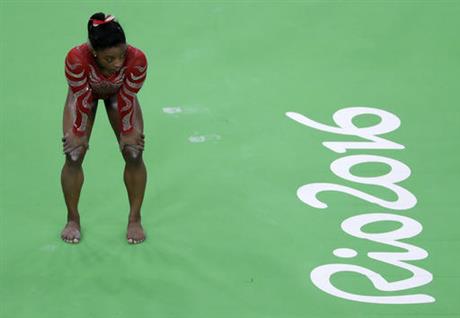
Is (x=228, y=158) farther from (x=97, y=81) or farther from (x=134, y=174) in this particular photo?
(x=97, y=81)

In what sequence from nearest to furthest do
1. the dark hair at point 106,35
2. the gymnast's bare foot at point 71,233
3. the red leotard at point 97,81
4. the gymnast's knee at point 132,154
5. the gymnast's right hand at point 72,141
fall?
the dark hair at point 106,35 → the red leotard at point 97,81 → the gymnast's right hand at point 72,141 → the gymnast's knee at point 132,154 → the gymnast's bare foot at point 71,233

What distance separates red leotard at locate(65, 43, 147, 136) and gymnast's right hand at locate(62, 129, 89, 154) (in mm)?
37

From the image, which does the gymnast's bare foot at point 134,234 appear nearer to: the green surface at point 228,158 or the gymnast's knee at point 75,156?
the green surface at point 228,158

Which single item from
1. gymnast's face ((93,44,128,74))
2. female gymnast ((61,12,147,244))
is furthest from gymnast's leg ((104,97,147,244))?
gymnast's face ((93,44,128,74))

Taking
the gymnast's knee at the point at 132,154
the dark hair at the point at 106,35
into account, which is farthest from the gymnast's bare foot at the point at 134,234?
the dark hair at the point at 106,35

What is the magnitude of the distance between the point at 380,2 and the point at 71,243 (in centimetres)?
426

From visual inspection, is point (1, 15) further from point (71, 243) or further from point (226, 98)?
point (71, 243)

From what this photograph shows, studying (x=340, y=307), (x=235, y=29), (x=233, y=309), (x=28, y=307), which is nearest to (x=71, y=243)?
(x=28, y=307)

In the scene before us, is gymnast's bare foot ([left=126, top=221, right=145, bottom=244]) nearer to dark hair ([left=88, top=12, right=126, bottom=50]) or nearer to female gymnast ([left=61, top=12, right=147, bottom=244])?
female gymnast ([left=61, top=12, right=147, bottom=244])

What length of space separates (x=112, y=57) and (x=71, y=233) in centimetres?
141

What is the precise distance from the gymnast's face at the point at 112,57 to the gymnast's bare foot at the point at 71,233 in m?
1.26

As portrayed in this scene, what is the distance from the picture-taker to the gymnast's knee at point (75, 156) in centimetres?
619

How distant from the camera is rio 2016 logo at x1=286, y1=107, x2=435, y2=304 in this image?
621 cm

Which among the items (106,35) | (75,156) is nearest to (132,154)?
(75,156)
